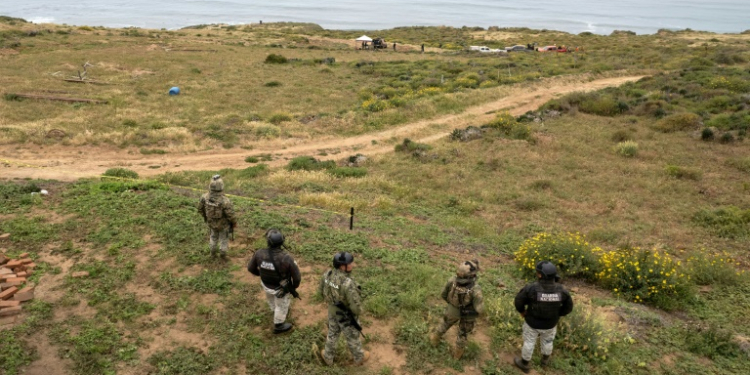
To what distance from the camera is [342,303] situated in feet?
22.4

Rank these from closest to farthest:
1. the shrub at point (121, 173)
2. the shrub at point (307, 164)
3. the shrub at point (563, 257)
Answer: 1. the shrub at point (563, 257)
2. the shrub at point (121, 173)
3. the shrub at point (307, 164)

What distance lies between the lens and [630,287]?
409 inches

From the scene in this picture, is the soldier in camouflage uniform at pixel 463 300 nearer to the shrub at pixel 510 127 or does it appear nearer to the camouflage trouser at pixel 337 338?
the camouflage trouser at pixel 337 338

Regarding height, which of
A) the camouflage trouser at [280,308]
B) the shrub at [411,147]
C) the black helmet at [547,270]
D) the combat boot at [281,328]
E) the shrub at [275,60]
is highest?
the shrub at [275,60]

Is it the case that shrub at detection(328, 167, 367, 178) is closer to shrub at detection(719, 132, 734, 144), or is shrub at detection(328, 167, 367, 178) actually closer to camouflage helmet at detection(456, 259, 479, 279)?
camouflage helmet at detection(456, 259, 479, 279)

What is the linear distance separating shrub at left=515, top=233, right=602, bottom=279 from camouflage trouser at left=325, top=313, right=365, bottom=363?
16.6 feet

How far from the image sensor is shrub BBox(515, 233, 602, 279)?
10.9 metres

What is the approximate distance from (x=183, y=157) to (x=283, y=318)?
1473cm

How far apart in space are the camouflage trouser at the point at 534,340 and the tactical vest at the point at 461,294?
3.38 ft

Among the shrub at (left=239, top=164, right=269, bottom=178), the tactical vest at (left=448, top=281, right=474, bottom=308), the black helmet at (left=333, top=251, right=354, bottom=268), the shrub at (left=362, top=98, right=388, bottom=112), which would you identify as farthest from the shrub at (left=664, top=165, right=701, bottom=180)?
the black helmet at (left=333, top=251, right=354, bottom=268)

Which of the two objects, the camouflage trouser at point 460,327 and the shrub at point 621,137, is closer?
the camouflage trouser at point 460,327

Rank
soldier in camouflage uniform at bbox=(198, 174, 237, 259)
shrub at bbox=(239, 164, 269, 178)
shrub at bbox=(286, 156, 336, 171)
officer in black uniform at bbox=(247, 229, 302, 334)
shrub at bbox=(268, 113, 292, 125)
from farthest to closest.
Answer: shrub at bbox=(268, 113, 292, 125) < shrub at bbox=(286, 156, 336, 171) < shrub at bbox=(239, 164, 269, 178) < soldier in camouflage uniform at bbox=(198, 174, 237, 259) < officer in black uniform at bbox=(247, 229, 302, 334)

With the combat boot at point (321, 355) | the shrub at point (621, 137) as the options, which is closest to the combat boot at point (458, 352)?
the combat boot at point (321, 355)

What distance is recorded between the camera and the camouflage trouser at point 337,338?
7.01m
